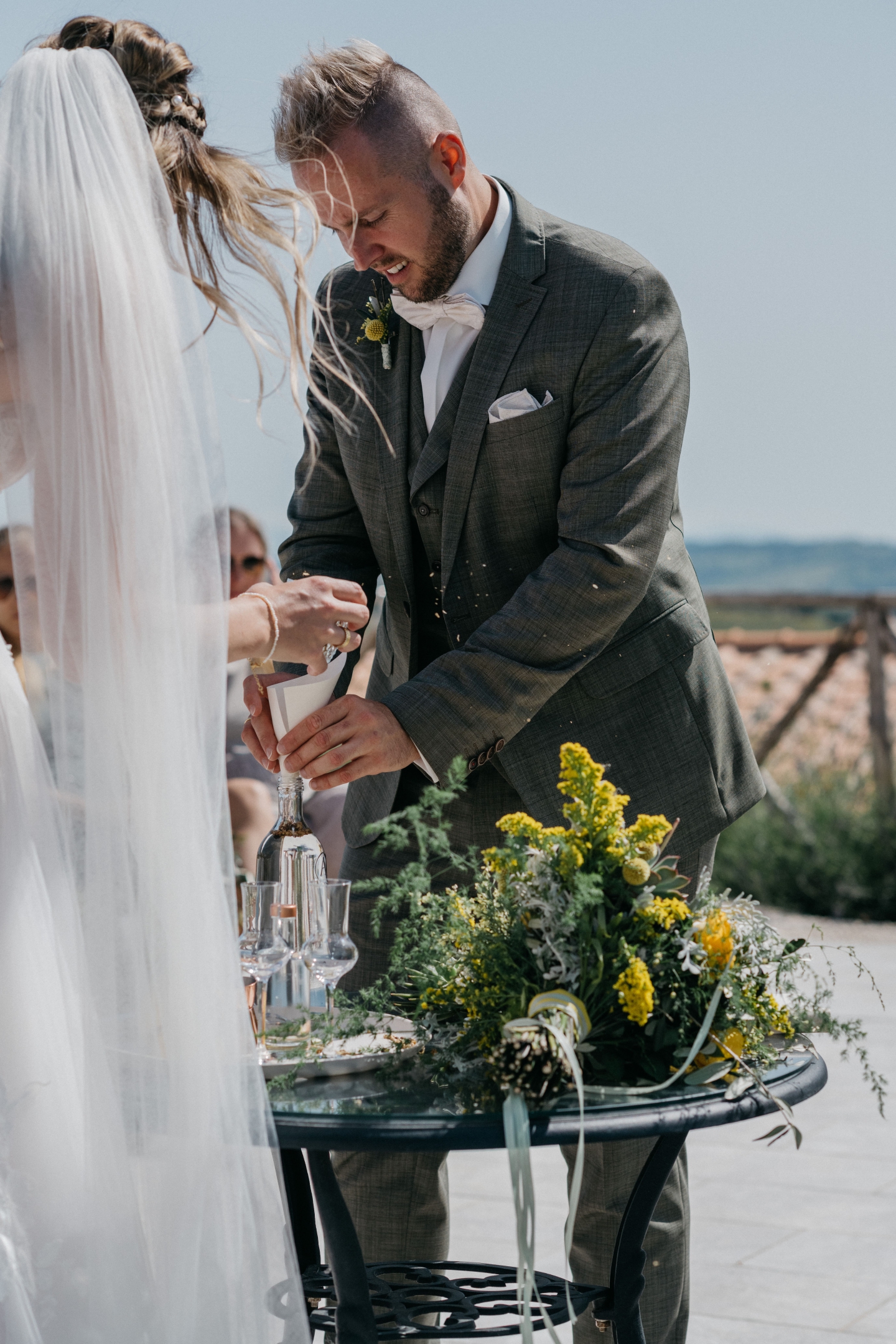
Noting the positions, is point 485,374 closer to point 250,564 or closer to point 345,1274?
point 345,1274

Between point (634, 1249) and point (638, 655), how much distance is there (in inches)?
34.8

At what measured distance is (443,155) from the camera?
7.43ft

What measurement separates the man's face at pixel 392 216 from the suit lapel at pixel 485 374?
10 cm

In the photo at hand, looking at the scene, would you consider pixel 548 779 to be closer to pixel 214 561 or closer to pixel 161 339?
pixel 214 561

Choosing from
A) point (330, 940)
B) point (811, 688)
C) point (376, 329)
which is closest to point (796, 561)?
point (811, 688)

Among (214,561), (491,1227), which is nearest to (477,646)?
(214,561)

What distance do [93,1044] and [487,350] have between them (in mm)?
1282

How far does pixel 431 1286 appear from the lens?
1.99 meters

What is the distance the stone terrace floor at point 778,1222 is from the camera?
2854 millimetres

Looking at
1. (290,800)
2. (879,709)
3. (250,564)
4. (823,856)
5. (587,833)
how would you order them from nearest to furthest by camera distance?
(587,833), (290,800), (250,564), (823,856), (879,709)

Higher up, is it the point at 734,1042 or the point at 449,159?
the point at 449,159

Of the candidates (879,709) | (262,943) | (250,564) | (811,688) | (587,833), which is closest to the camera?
(587,833)

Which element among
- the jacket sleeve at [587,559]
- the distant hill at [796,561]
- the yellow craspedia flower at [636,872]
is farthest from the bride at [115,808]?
the distant hill at [796,561]

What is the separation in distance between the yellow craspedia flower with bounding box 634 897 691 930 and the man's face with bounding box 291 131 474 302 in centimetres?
116
